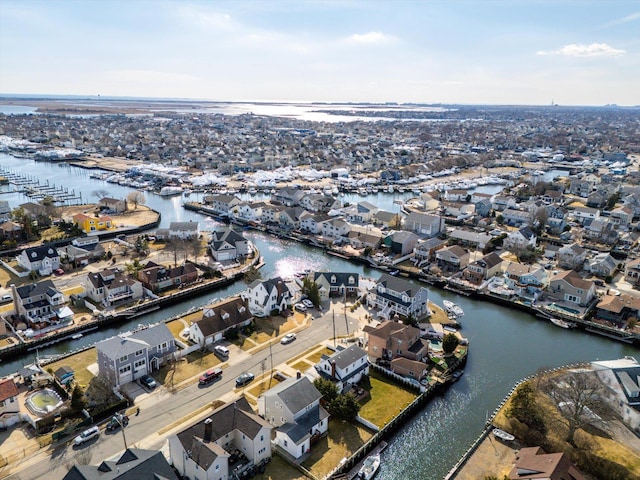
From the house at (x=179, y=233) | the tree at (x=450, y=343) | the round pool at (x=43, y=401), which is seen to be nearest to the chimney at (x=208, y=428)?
the round pool at (x=43, y=401)

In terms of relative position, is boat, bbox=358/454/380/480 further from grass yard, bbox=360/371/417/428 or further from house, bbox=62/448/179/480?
house, bbox=62/448/179/480

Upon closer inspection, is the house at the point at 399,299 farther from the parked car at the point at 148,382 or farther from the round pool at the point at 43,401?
the round pool at the point at 43,401

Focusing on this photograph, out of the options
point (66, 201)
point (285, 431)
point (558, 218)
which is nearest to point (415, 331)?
point (285, 431)

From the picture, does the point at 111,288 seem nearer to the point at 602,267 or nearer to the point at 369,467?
the point at 369,467

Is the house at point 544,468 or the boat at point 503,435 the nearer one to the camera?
the house at point 544,468

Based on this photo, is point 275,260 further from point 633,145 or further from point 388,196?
point 633,145
